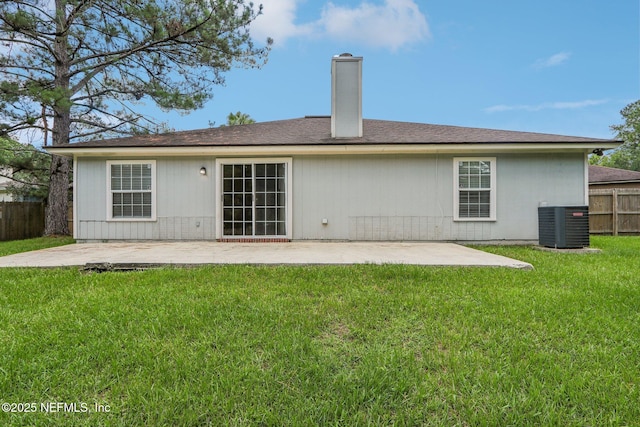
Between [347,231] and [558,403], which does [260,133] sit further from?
[558,403]

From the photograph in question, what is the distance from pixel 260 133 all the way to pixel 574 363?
7.99 meters

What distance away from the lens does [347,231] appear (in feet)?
25.0

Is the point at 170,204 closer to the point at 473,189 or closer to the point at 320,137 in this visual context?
the point at 320,137

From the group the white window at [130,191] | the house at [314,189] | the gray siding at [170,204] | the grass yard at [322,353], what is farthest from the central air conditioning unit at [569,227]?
the white window at [130,191]

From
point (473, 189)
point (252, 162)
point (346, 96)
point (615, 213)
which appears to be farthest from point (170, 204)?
point (615, 213)

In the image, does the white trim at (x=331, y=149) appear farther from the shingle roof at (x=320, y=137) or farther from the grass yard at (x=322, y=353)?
the grass yard at (x=322, y=353)

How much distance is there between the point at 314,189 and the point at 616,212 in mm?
10262

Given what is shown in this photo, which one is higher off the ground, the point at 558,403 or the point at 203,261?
→ the point at 203,261

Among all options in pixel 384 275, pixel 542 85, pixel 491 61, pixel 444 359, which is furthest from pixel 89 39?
pixel 542 85

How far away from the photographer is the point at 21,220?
35.0 feet

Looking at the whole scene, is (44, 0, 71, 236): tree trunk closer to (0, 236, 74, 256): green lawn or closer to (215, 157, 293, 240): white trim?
(0, 236, 74, 256): green lawn

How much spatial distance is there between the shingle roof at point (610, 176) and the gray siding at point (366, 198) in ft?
32.7

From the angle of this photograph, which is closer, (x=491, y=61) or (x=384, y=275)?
(x=384, y=275)

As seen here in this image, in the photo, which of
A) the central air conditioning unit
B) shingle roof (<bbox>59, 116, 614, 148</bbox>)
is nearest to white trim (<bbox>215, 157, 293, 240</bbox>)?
shingle roof (<bbox>59, 116, 614, 148</bbox>)
